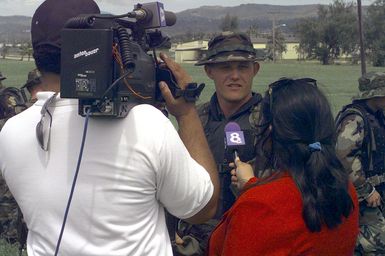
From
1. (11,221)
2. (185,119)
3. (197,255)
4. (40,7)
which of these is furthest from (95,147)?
(11,221)

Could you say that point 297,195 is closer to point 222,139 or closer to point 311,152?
point 311,152

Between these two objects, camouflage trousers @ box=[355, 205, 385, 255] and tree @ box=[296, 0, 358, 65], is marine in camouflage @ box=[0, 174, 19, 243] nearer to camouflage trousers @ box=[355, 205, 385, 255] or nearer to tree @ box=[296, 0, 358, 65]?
camouflage trousers @ box=[355, 205, 385, 255]

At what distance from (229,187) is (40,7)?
210cm

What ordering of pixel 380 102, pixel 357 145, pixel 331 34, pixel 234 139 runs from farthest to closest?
1. pixel 331 34
2. pixel 380 102
3. pixel 357 145
4. pixel 234 139

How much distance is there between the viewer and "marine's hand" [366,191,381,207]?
18.1ft

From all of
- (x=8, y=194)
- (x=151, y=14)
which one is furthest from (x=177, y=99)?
(x=8, y=194)

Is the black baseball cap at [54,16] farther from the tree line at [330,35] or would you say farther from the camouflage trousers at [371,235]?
the tree line at [330,35]

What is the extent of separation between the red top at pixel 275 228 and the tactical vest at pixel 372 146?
2778 mm

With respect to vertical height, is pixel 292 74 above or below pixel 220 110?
below

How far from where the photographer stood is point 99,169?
2.43 metres

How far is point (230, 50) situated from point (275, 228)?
2424 millimetres

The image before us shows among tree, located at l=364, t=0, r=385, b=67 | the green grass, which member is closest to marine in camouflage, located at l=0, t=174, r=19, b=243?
the green grass

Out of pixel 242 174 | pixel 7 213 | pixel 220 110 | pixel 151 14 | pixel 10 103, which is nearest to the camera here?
pixel 151 14

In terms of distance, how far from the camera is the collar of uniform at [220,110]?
473 cm
